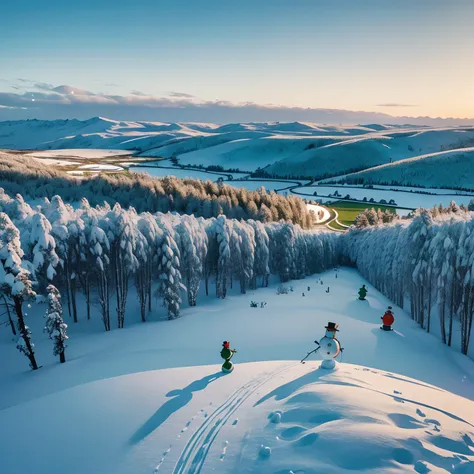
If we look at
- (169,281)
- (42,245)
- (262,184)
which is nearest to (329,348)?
(169,281)

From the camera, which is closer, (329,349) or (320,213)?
(329,349)

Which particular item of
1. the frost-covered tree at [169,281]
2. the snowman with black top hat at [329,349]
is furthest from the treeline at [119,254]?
the snowman with black top hat at [329,349]

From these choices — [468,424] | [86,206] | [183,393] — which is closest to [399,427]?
[468,424]

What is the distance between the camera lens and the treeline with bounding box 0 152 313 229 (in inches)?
2923

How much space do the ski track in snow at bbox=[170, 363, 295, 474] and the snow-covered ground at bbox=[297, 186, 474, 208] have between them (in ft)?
409

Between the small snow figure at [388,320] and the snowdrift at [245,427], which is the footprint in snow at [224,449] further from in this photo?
the small snow figure at [388,320]

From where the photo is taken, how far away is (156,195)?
78.4 m

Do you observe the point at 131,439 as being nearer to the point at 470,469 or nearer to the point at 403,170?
the point at 470,469

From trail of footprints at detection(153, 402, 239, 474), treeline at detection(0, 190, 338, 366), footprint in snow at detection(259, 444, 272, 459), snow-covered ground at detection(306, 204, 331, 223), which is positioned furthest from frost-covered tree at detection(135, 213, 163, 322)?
snow-covered ground at detection(306, 204, 331, 223)

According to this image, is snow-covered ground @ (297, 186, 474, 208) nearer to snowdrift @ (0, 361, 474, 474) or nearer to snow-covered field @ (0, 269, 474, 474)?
snow-covered field @ (0, 269, 474, 474)

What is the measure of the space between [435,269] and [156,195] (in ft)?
200

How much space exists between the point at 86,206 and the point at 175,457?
108ft

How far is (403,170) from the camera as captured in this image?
648ft

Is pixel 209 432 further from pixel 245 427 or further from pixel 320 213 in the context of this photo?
pixel 320 213
